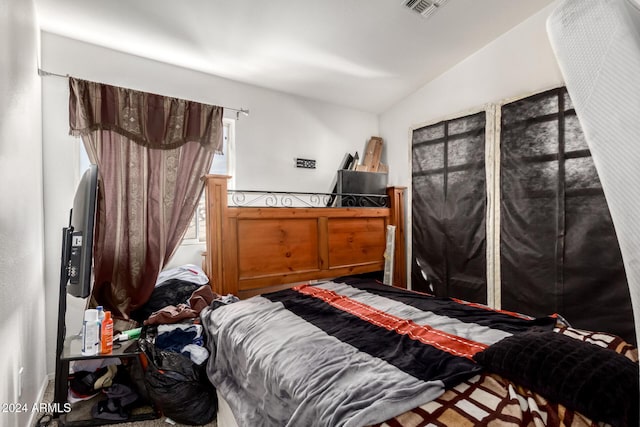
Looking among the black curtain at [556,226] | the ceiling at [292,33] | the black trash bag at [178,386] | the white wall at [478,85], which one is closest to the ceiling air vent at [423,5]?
the ceiling at [292,33]

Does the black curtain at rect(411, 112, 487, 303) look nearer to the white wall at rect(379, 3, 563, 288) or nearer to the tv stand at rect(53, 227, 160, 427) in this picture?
the white wall at rect(379, 3, 563, 288)

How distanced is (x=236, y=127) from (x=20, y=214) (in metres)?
1.75

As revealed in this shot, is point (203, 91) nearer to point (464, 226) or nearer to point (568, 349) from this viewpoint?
point (464, 226)

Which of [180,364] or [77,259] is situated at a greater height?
[77,259]

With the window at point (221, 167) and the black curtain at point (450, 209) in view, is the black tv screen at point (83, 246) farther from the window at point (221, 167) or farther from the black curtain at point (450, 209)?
the black curtain at point (450, 209)

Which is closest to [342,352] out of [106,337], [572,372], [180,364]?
[572,372]

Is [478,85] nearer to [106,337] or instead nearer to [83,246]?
[83,246]

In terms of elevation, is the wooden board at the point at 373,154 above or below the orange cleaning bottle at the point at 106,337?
above

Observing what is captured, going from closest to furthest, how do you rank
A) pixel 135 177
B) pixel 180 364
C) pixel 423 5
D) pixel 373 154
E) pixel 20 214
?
pixel 20 214, pixel 180 364, pixel 423 5, pixel 135 177, pixel 373 154

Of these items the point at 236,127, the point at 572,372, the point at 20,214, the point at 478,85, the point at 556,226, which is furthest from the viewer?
the point at 236,127

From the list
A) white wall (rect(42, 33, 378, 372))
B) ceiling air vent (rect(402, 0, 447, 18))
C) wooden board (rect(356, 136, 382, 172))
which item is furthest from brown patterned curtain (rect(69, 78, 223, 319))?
wooden board (rect(356, 136, 382, 172))

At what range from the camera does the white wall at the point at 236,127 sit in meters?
2.17

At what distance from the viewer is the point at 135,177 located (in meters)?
2.27

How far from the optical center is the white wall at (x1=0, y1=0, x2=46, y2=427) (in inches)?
49.3
